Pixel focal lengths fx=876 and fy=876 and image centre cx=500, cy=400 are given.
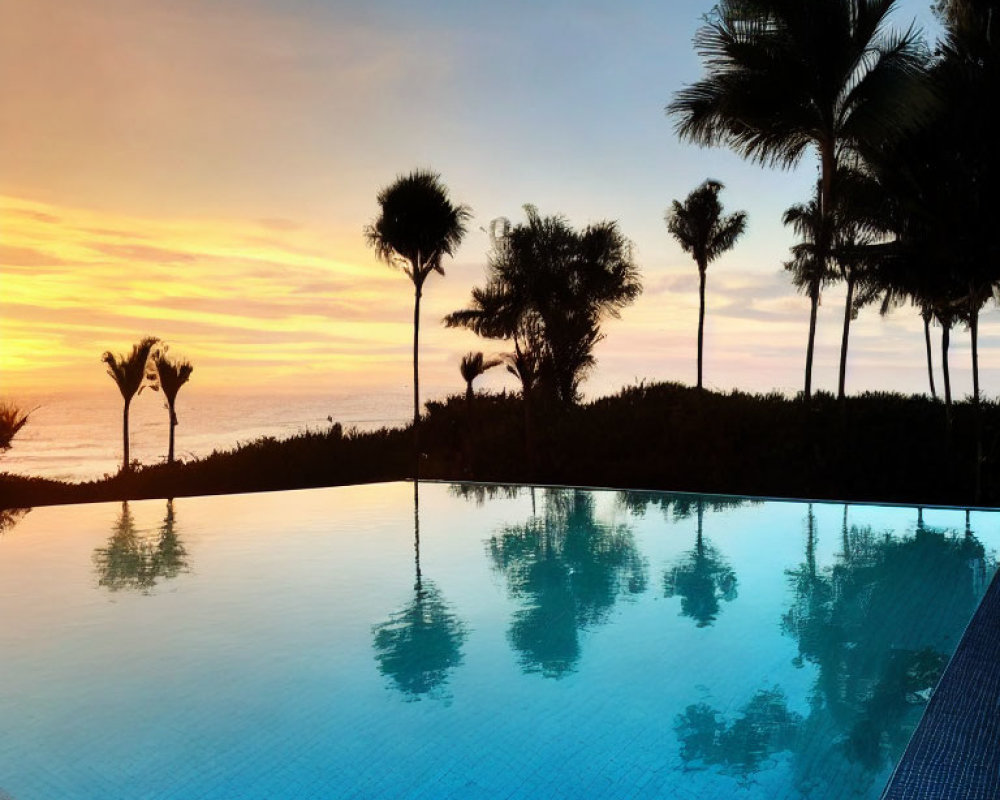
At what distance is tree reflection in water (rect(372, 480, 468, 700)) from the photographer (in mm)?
4633

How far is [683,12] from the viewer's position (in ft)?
45.7

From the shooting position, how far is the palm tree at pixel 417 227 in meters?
14.2

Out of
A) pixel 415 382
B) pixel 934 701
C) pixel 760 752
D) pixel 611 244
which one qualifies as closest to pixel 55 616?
pixel 760 752

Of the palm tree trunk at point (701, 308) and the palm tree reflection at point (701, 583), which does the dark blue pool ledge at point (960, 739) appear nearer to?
the palm tree reflection at point (701, 583)

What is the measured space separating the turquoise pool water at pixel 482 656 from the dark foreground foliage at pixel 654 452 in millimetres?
2584

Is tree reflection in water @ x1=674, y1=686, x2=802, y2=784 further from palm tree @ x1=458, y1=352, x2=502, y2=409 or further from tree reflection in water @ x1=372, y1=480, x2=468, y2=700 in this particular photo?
palm tree @ x1=458, y1=352, x2=502, y2=409

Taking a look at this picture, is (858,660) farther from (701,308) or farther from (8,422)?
(701,308)

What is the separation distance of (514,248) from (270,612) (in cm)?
1063

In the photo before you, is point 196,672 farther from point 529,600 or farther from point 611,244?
point 611,244

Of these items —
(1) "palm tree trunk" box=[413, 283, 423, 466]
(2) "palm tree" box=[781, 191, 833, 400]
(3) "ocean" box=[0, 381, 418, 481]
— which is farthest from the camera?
(3) "ocean" box=[0, 381, 418, 481]

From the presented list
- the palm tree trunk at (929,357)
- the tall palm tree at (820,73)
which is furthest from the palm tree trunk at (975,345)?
the palm tree trunk at (929,357)

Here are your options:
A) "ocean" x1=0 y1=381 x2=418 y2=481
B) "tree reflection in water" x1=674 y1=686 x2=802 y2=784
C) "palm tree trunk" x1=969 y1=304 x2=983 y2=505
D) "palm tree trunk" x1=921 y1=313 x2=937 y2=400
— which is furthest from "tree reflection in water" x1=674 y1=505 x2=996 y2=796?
"palm tree trunk" x1=921 y1=313 x2=937 y2=400

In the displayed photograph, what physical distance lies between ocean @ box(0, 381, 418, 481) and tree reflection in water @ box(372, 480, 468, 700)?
12.3 meters

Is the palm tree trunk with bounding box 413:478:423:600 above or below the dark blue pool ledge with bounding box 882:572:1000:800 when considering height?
above
